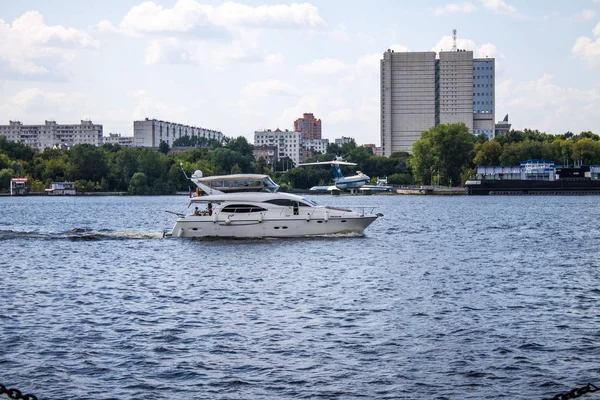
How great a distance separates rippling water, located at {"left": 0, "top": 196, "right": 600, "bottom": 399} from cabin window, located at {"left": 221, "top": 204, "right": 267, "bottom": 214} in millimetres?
2518

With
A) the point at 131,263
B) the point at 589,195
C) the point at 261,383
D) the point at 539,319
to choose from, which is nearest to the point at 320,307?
the point at 539,319

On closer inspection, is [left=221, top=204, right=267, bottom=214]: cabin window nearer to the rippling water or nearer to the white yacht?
the white yacht

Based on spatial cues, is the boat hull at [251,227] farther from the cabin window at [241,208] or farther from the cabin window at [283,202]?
the cabin window at [283,202]

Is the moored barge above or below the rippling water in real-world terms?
above

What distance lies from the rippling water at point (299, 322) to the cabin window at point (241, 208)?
2518 millimetres

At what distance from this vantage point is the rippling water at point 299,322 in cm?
2017

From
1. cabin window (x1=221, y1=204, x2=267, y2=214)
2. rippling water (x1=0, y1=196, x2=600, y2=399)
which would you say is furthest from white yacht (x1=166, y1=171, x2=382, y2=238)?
rippling water (x1=0, y1=196, x2=600, y2=399)

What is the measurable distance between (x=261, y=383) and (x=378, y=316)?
8678 millimetres

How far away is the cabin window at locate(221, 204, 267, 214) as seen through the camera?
53000 mm

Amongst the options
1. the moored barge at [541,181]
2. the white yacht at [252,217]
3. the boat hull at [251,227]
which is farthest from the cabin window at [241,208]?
the moored barge at [541,181]

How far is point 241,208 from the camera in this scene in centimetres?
5309

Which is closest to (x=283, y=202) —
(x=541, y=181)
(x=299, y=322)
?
(x=299, y=322)

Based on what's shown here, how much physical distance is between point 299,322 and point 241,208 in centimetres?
2659

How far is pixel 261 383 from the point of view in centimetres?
2006
